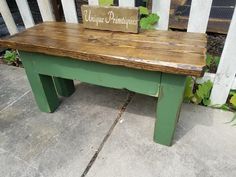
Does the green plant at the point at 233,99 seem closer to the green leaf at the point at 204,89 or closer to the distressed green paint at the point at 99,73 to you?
the green leaf at the point at 204,89

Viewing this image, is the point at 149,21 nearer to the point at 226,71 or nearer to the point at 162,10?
the point at 162,10

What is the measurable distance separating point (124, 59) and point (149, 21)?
2.33ft

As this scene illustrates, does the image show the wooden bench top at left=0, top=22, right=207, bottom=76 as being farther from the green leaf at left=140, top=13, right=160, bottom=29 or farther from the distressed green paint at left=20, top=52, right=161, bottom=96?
the green leaf at left=140, top=13, right=160, bottom=29

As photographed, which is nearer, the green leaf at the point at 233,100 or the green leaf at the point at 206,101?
the green leaf at the point at 233,100

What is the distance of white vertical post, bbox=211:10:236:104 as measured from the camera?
1.52m

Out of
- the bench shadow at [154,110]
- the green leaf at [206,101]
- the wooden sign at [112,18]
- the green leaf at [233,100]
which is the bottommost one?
the bench shadow at [154,110]

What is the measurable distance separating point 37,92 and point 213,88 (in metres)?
1.48

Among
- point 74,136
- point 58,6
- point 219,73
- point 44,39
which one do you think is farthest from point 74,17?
point 219,73

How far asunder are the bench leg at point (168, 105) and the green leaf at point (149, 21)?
0.70m

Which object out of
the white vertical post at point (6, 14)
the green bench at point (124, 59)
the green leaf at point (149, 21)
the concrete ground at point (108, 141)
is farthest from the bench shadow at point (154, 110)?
the white vertical post at point (6, 14)

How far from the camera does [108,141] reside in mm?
1567

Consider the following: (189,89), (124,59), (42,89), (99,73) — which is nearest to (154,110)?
(189,89)

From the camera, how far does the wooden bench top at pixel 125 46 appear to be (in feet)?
3.65

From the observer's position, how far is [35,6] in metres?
3.04
